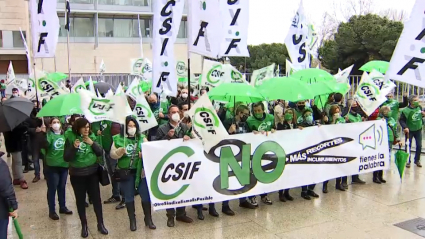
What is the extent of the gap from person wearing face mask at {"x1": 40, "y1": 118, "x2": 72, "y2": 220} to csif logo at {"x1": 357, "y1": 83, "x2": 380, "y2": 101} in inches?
225

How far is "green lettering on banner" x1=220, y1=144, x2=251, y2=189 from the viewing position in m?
6.48

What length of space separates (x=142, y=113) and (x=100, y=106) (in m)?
0.84

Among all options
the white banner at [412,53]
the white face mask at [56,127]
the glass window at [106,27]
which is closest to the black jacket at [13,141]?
the white face mask at [56,127]

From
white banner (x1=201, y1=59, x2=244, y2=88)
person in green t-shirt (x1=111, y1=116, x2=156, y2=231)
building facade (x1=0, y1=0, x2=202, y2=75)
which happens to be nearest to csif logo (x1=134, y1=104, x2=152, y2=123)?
person in green t-shirt (x1=111, y1=116, x2=156, y2=231)

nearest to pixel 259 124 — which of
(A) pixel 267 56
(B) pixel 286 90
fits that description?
(B) pixel 286 90

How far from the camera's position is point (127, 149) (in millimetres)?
5840

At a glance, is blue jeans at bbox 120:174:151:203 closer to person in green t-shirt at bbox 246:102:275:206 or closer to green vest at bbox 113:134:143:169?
green vest at bbox 113:134:143:169

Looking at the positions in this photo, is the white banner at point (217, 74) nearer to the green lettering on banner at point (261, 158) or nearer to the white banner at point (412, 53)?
the green lettering on banner at point (261, 158)

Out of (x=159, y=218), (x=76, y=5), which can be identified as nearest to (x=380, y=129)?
(x=159, y=218)

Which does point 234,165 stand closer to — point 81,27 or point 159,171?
point 159,171

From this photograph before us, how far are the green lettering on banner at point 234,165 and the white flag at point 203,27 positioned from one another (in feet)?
6.39

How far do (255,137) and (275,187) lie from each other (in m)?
0.97

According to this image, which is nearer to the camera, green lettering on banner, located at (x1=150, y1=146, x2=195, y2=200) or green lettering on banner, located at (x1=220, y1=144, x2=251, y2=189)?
green lettering on banner, located at (x1=150, y1=146, x2=195, y2=200)

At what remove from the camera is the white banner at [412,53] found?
434 cm
